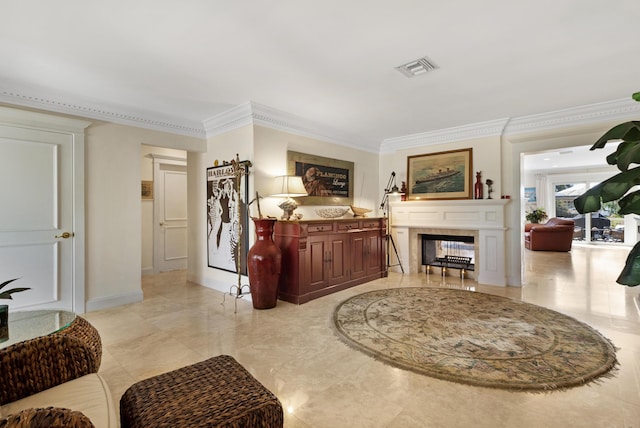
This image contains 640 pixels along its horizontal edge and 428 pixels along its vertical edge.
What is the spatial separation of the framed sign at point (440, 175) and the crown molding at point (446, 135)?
8.9 inches

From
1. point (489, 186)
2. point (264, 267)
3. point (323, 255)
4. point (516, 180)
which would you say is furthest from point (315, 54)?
point (516, 180)

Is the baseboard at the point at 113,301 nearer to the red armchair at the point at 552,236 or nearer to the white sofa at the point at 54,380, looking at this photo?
the white sofa at the point at 54,380

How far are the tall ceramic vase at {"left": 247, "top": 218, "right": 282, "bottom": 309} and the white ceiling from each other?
1622mm

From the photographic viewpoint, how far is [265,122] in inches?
167

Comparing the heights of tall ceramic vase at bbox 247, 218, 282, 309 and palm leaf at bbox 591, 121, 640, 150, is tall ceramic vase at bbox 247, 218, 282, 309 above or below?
below

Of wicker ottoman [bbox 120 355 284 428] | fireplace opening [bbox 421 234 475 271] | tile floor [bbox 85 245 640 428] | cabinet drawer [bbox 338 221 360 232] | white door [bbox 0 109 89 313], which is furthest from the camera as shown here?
fireplace opening [bbox 421 234 475 271]

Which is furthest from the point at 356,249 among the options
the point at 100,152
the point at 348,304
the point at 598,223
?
the point at 598,223

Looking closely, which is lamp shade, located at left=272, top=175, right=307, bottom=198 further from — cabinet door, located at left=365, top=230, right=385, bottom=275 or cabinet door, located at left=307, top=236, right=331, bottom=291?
cabinet door, located at left=365, top=230, right=385, bottom=275

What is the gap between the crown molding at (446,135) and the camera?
4.91 metres

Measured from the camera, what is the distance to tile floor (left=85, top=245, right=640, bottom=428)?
1.81 m

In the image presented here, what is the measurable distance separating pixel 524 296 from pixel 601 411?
2689mm

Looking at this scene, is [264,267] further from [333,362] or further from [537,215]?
[537,215]

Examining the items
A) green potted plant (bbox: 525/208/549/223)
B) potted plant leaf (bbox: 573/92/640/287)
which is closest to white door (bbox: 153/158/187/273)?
potted plant leaf (bbox: 573/92/640/287)

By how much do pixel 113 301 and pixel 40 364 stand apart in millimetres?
2967
